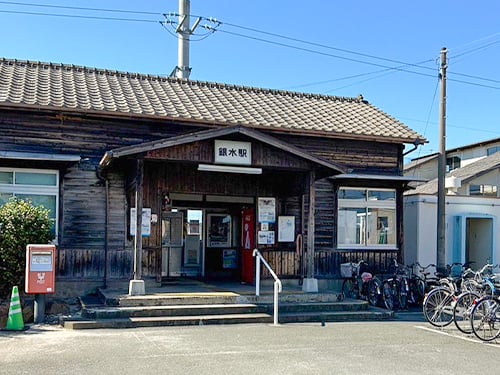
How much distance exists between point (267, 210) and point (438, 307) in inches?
198

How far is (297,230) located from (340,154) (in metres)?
2.35

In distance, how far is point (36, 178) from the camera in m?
12.6

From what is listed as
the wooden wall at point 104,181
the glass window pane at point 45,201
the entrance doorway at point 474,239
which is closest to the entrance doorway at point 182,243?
the wooden wall at point 104,181

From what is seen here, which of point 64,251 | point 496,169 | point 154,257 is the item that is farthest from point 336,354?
point 496,169

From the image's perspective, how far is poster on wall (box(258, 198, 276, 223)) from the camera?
14.2 m

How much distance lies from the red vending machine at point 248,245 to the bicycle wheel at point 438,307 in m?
4.68

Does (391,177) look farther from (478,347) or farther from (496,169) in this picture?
(496,169)

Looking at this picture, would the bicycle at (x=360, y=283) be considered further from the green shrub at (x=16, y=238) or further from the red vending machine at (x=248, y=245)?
the green shrub at (x=16, y=238)

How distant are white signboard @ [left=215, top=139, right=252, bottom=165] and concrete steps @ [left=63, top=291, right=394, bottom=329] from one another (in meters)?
2.69

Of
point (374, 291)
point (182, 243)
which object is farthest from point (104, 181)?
point (374, 291)

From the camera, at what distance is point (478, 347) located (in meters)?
8.84

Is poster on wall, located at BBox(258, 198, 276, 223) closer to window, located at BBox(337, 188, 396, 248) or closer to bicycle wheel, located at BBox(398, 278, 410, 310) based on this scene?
window, located at BBox(337, 188, 396, 248)

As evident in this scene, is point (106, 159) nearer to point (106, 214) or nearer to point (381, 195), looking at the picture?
point (106, 214)

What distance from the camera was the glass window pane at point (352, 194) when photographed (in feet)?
49.3
